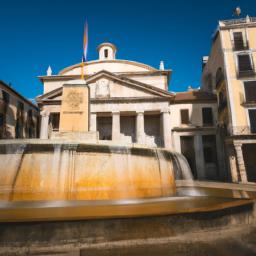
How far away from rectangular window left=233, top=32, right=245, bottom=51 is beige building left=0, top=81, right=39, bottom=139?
26746mm

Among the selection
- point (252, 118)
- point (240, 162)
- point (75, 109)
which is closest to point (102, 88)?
point (252, 118)

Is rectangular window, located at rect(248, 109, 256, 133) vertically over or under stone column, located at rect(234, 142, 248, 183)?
over

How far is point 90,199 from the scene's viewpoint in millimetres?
5125

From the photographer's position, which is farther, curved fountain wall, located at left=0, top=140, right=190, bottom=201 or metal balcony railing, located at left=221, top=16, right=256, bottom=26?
metal balcony railing, located at left=221, top=16, right=256, bottom=26

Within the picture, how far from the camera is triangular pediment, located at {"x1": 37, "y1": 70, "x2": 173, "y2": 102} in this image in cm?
2608

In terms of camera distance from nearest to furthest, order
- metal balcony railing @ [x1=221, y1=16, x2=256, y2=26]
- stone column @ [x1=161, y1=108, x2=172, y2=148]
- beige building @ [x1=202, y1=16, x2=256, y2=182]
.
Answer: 1. beige building @ [x1=202, y1=16, x2=256, y2=182]
2. stone column @ [x1=161, y1=108, x2=172, y2=148]
3. metal balcony railing @ [x1=221, y1=16, x2=256, y2=26]

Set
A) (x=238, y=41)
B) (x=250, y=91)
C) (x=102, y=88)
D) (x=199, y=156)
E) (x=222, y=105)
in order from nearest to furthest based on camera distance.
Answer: (x=250, y=91), (x=238, y=41), (x=222, y=105), (x=199, y=156), (x=102, y=88)

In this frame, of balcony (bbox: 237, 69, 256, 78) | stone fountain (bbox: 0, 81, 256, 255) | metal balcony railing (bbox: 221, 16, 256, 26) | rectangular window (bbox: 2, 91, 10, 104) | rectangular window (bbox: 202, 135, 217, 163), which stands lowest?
stone fountain (bbox: 0, 81, 256, 255)

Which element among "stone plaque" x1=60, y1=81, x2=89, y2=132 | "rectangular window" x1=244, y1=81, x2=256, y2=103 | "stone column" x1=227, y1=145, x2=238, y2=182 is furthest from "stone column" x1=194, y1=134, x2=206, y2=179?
"stone plaque" x1=60, y1=81, x2=89, y2=132

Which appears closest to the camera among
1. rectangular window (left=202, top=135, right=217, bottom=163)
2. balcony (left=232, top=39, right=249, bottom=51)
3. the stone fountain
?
the stone fountain

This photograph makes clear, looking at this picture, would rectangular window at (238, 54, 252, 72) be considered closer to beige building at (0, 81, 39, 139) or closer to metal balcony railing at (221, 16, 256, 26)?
metal balcony railing at (221, 16, 256, 26)

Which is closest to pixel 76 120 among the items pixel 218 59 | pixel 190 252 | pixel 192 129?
pixel 190 252

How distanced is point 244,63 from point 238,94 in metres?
3.79

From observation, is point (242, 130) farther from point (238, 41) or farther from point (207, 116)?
point (238, 41)
